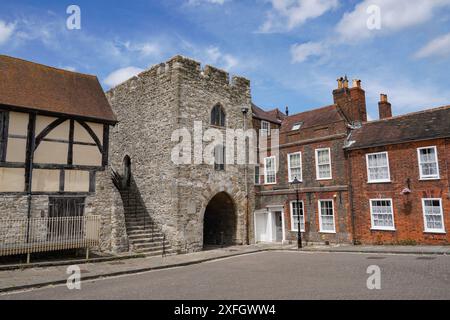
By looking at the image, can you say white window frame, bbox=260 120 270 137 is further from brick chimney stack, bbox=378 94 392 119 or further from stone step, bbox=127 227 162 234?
stone step, bbox=127 227 162 234

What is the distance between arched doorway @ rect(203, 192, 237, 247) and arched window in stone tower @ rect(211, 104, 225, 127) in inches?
158

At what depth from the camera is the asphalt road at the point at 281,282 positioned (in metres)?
7.76

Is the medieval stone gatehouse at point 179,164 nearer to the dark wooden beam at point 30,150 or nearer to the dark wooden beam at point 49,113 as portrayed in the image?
the dark wooden beam at point 49,113

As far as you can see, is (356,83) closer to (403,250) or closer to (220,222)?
(403,250)

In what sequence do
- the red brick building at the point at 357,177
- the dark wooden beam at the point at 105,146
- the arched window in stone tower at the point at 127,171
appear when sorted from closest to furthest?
the dark wooden beam at the point at 105,146 → the red brick building at the point at 357,177 → the arched window in stone tower at the point at 127,171

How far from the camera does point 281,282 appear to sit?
916 centimetres

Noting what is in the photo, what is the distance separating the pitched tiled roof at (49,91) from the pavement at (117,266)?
6.07 meters

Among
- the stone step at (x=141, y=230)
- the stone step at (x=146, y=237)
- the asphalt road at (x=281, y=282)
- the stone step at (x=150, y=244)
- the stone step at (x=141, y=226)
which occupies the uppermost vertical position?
the stone step at (x=141, y=226)

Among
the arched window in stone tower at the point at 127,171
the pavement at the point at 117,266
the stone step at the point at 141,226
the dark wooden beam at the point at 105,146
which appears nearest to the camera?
the pavement at the point at 117,266

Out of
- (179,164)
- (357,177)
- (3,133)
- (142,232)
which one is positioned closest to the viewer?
(3,133)

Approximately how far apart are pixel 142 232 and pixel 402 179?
12893 mm

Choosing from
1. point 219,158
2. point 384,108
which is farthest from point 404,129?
point 219,158

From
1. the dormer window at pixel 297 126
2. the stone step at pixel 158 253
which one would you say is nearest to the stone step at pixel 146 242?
the stone step at pixel 158 253
